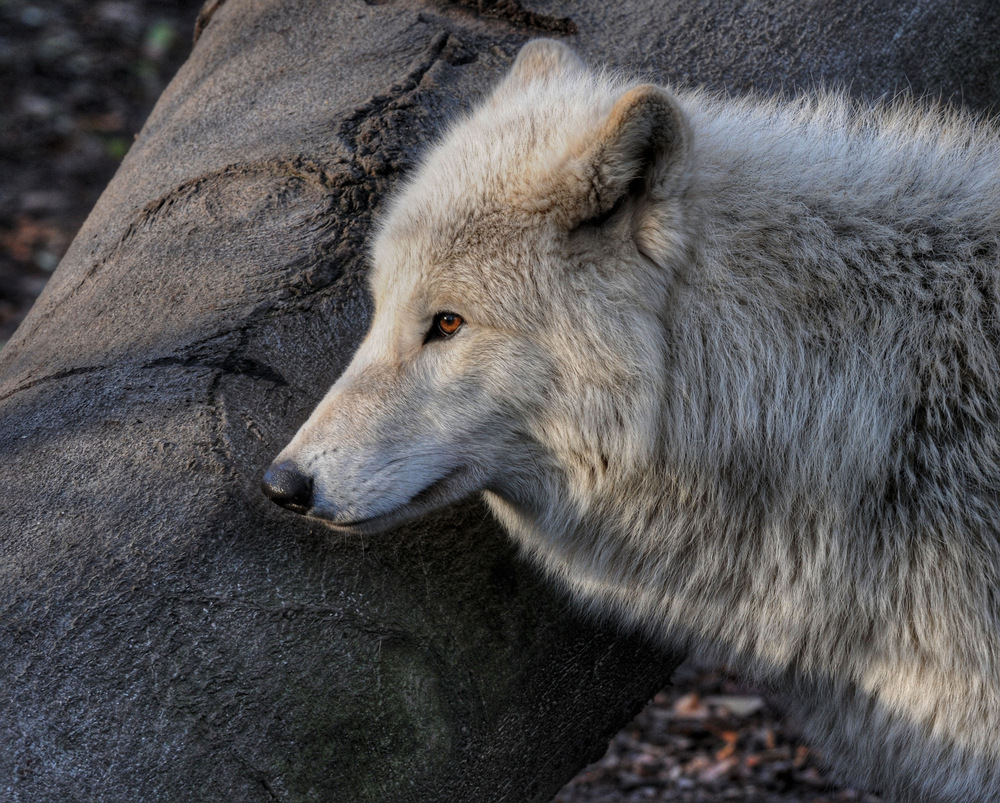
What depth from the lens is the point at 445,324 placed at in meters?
2.67

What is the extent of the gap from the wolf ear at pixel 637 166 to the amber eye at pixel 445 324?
416 mm

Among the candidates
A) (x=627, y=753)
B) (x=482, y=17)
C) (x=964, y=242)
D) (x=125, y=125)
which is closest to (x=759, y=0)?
(x=482, y=17)

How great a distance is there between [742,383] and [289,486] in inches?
49.1

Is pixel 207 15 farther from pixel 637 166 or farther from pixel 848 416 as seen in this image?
pixel 848 416

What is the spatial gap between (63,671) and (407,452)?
1.03 meters

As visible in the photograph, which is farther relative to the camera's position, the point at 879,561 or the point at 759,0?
the point at 759,0

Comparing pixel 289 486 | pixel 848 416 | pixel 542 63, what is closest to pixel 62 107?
pixel 542 63

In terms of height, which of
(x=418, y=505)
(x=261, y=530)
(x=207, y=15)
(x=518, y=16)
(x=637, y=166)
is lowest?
(x=261, y=530)

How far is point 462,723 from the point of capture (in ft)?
9.02

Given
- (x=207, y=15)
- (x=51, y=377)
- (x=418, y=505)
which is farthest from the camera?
(x=207, y=15)

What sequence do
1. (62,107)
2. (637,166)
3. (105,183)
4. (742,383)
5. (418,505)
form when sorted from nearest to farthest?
(637,166)
(742,383)
(418,505)
(105,183)
(62,107)

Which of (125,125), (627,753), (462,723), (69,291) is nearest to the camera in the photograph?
(462,723)

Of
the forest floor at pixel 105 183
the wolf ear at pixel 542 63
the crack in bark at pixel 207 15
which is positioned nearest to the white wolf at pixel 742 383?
the wolf ear at pixel 542 63

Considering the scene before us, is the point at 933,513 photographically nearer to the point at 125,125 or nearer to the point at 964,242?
the point at 964,242
